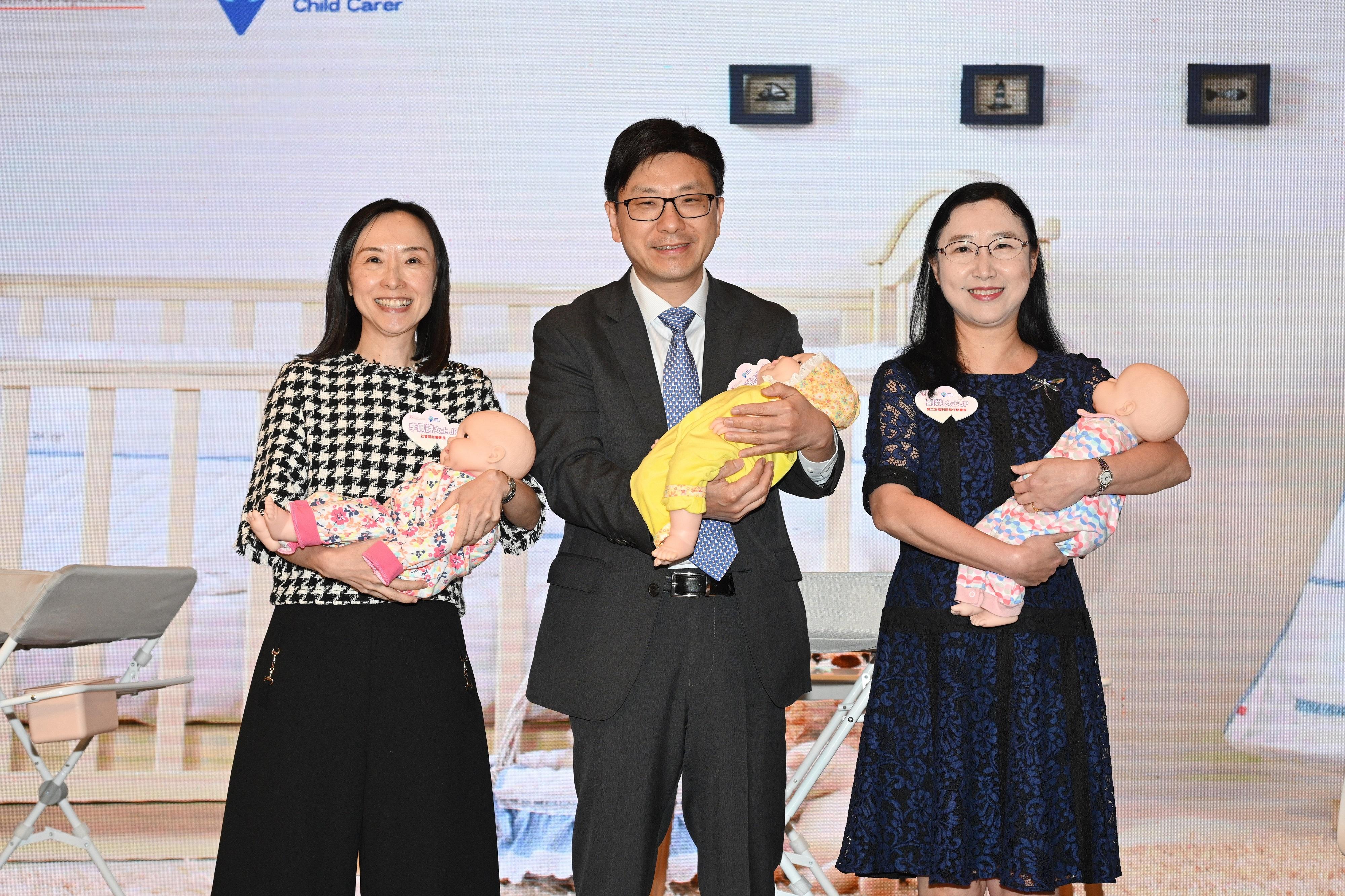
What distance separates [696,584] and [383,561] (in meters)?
0.49

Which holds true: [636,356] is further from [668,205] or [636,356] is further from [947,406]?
[947,406]

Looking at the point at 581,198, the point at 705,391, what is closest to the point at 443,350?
the point at 705,391

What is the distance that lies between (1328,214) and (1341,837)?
2244 mm

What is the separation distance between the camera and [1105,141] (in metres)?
3.35

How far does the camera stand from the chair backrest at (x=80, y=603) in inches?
97.4

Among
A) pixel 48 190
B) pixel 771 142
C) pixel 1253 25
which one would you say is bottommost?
pixel 48 190

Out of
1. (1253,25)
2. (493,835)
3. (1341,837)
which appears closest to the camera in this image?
(1341,837)

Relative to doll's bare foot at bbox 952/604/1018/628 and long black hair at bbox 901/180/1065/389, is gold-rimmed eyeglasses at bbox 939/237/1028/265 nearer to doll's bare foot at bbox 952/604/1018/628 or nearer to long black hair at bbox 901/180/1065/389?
long black hair at bbox 901/180/1065/389

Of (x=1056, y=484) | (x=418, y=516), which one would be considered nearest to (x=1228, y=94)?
(x=1056, y=484)

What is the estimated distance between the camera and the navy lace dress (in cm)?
176

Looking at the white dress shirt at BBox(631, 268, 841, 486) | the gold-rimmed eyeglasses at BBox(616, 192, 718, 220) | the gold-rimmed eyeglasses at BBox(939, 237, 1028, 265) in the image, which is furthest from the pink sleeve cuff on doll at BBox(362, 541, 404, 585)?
the gold-rimmed eyeglasses at BBox(939, 237, 1028, 265)

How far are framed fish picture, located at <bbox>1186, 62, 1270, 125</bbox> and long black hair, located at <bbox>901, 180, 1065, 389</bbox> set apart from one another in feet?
5.55

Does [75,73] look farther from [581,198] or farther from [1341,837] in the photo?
[1341,837]

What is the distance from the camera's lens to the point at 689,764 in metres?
1.78
